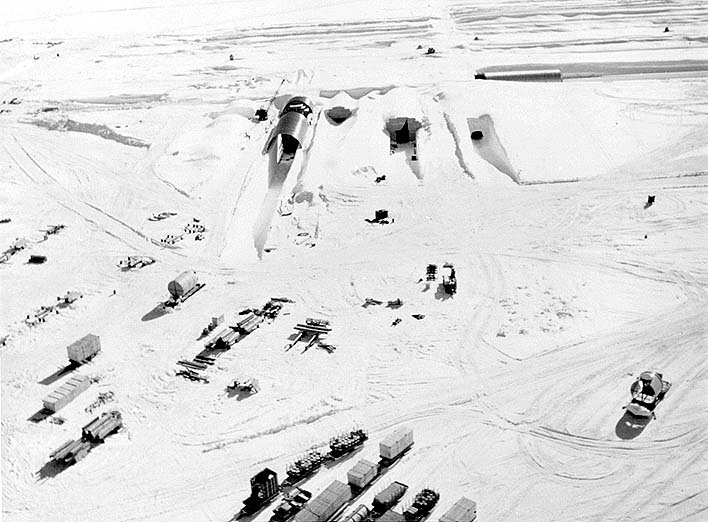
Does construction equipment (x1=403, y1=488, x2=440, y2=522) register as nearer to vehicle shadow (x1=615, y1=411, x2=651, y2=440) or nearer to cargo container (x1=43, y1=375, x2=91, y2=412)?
vehicle shadow (x1=615, y1=411, x2=651, y2=440)

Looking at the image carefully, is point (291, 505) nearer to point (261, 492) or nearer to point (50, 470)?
point (261, 492)

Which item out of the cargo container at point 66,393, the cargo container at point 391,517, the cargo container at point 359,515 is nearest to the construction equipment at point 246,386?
the cargo container at point 66,393

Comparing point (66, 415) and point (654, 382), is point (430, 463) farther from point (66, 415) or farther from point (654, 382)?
point (66, 415)

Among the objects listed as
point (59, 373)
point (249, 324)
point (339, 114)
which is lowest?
point (59, 373)

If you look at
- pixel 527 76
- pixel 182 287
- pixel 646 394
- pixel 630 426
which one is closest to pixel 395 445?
pixel 630 426

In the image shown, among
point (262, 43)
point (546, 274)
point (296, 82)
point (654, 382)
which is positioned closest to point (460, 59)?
point (296, 82)

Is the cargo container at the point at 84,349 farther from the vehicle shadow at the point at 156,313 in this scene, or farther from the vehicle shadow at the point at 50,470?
the vehicle shadow at the point at 50,470

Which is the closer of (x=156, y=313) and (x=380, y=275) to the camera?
(x=156, y=313)
